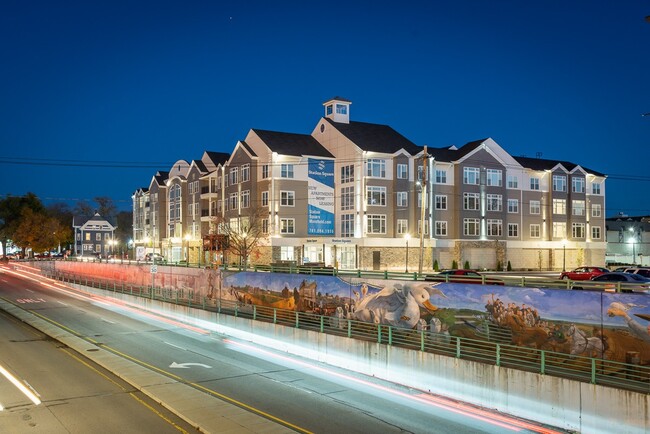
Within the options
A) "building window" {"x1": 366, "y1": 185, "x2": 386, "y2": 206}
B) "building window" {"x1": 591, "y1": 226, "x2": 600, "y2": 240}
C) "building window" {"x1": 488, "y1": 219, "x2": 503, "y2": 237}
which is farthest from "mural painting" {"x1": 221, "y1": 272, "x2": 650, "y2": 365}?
"building window" {"x1": 591, "y1": 226, "x2": 600, "y2": 240}

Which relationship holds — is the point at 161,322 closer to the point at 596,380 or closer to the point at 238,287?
the point at 238,287

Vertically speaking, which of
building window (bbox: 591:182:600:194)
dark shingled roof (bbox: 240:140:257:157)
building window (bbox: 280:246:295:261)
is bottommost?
building window (bbox: 280:246:295:261)

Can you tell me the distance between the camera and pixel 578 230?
260 feet

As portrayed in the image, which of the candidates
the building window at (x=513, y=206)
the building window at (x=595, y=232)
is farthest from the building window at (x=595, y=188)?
the building window at (x=513, y=206)

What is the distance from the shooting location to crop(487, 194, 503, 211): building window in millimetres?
72438

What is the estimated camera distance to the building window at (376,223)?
66000 mm

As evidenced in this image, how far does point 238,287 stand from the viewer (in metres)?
34.2

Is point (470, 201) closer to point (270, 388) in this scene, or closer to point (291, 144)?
point (291, 144)

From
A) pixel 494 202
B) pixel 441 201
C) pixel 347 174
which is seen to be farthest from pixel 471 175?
pixel 347 174

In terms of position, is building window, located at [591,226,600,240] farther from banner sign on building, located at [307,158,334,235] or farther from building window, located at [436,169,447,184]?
banner sign on building, located at [307,158,334,235]

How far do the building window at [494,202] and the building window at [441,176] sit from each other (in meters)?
6.29

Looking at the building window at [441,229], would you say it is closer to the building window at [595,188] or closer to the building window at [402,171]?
the building window at [402,171]

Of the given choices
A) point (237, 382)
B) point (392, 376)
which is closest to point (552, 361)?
point (392, 376)

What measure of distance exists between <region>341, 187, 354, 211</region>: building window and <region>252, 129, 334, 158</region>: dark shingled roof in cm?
479
